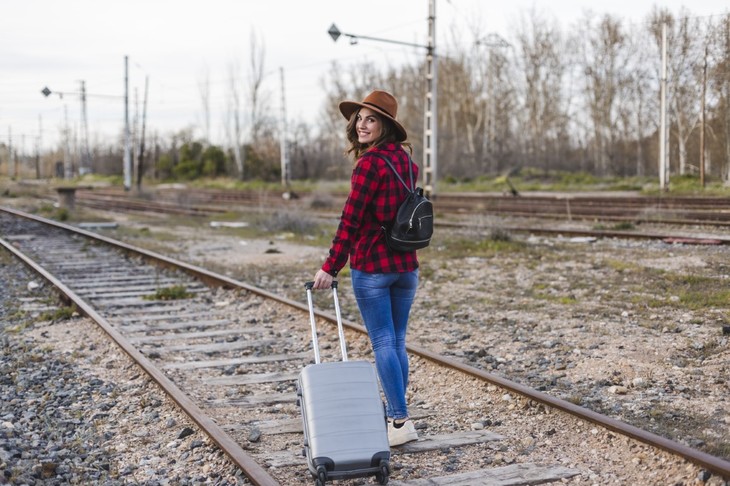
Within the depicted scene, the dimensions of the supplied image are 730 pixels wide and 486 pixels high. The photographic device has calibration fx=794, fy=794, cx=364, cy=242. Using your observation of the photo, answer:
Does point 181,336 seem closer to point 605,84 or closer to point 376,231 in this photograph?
point 376,231

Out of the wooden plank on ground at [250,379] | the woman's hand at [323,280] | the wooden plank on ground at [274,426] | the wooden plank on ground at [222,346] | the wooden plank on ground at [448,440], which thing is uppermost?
the woman's hand at [323,280]

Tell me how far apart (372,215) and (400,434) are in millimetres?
1356

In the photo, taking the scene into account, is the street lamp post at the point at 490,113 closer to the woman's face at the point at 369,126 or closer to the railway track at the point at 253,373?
the railway track at the point at 253,373

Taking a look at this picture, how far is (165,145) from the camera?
2891 inches

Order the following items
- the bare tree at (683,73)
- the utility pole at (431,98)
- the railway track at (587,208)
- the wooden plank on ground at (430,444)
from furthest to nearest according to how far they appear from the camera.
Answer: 1. the bare tree at (683,73)
2. the utility pole at (431,98)
3. the railway track at (587,208)
4. the wooden plank on ground at (430,444)

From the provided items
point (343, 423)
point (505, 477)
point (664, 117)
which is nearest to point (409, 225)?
point (343, 423)

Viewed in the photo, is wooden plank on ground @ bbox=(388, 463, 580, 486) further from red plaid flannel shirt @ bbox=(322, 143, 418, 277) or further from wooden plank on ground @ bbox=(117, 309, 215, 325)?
wooden plank on ground @ bbox=(117, 309, 215, 325)

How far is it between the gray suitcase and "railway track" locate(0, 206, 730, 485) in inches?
14.7

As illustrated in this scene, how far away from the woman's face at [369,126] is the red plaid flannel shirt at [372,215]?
8 cm

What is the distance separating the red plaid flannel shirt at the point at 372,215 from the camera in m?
4.21

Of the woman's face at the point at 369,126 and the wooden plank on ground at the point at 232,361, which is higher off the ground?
the woman's face at the point at 369,126

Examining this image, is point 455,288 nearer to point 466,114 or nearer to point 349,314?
point 349,314

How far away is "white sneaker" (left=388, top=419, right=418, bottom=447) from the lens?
4691mm

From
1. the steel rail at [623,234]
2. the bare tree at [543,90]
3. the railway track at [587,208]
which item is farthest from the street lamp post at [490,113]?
the steel rail at [623,234]
